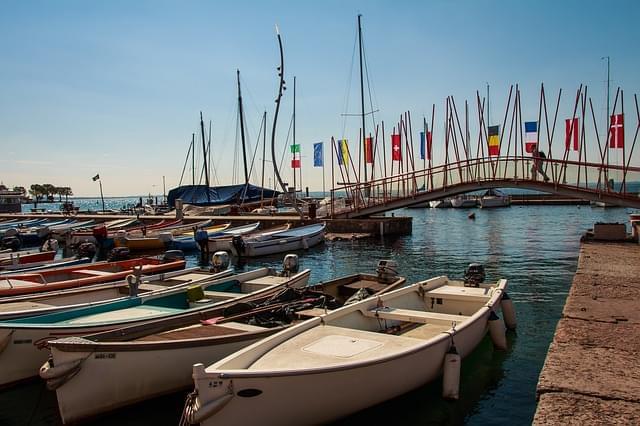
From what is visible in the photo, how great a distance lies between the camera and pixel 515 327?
11.2 metres

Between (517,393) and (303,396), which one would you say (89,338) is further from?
(517,393)

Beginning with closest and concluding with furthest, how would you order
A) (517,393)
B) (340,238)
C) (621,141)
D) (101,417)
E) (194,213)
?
1. (101,417)
2. (517,393)
3. (621,141)
4. (340,238)
5. (194,213)

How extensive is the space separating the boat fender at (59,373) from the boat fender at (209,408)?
2042 millimetres

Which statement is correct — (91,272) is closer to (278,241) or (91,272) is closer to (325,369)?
(325,369)

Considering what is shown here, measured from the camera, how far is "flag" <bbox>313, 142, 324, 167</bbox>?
44.3 m

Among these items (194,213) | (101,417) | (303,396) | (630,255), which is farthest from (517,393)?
(194,213)

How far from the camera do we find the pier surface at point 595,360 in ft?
16.1

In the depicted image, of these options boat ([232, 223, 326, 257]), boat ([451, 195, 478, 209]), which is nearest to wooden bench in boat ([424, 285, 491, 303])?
boat ([232, 223, 326, 257])

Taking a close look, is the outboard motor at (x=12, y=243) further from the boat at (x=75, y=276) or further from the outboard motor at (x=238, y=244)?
the boat at (x=75, y=276)

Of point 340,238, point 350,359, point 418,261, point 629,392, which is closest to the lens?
point 629,392

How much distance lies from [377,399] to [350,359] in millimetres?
727

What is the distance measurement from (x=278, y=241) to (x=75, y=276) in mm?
13099

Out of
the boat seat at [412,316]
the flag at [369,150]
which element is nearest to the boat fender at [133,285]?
the boat seat at [412,316]

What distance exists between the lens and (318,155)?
44375 millimetres
